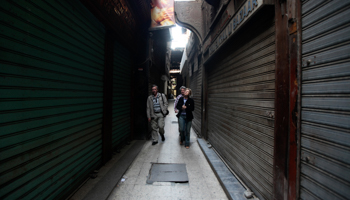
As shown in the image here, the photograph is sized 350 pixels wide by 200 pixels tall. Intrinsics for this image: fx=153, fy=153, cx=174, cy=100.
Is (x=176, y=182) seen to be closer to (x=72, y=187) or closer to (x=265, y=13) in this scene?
(x=72, y=187)

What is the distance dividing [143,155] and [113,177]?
1.48m

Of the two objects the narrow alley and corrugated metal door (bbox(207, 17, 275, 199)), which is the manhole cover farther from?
corrugated metal door (bbox(207, 17, 275, 199))

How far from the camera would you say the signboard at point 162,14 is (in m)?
6.20

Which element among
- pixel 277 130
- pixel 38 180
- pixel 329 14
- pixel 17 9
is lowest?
pixel 38 180

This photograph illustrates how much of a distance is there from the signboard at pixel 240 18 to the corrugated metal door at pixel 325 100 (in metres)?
0.76

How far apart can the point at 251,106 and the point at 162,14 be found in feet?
17.9

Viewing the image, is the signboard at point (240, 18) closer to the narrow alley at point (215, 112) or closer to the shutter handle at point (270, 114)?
the narrow alley at point (215, 112)

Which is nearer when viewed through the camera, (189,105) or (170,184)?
(170,184)

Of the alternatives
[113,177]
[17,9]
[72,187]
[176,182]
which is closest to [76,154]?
[72,187]

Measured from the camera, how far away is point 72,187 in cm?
266

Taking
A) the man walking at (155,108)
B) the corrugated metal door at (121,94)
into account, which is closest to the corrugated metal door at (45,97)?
the corrugated metal door at (121,94)

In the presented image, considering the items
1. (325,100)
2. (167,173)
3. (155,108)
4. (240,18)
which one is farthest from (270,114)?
(155,108)

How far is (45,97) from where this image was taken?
2107 millimetres

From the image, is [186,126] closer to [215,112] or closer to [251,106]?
[215,112]
